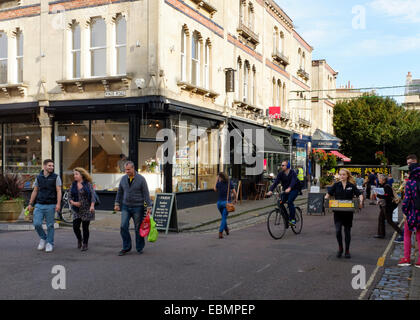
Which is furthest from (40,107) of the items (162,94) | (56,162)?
(162,94)

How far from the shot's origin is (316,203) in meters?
17.8

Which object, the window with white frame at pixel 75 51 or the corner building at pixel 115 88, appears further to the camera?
the window with white frame at pixel 75 51

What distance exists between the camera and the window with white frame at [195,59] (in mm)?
19530

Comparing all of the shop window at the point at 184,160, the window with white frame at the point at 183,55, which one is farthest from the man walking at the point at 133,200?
the window with white frame at the point at 183,55

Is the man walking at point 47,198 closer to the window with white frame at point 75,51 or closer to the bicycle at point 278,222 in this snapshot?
the bicycle at point 278,222

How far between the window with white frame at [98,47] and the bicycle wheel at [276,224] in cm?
945

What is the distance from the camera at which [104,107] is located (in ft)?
56.1

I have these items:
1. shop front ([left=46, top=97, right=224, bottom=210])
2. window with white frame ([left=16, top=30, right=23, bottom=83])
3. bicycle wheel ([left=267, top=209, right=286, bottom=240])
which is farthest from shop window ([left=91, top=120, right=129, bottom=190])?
bicycle wheel ([left=267, top=209, right=286, bottom=240])

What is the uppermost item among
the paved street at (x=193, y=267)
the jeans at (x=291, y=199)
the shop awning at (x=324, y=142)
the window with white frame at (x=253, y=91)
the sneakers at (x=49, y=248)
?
the window with white frame at (x=253, y=91)

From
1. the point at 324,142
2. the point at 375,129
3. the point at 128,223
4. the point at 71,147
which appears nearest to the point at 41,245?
the point at 128,223

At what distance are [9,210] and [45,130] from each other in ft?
17.9

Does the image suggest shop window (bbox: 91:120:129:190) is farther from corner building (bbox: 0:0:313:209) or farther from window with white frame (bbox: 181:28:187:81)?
window with white frame (bbox: 181:28:187:81)

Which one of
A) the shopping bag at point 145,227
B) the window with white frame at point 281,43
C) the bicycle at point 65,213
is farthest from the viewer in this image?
the window with white frame at point 281,43

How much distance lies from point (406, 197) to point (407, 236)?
71cm
